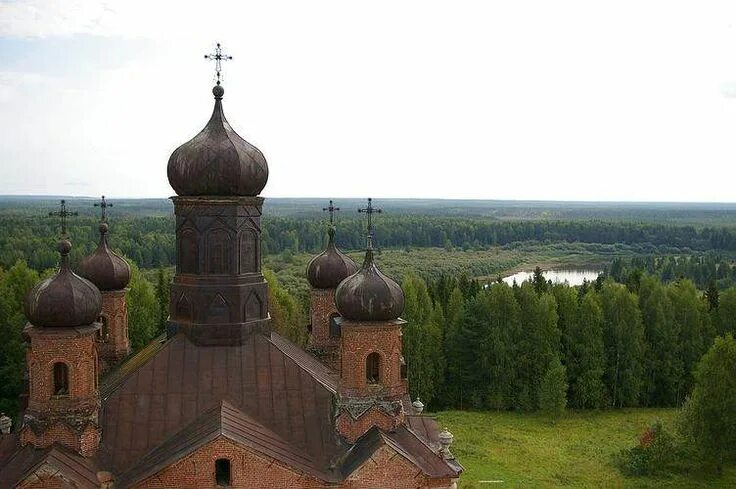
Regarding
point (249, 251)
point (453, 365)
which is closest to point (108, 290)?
point (249, 251)

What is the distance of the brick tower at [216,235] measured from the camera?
15.8 m

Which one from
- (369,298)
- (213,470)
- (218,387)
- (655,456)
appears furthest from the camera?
(655,456)

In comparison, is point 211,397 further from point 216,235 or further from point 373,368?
point 216,235

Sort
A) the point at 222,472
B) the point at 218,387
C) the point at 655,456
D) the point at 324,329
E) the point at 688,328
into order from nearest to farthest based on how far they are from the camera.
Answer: the point at 222,472 → the point at 218,387 → the point at 324,329 → the point at 655,456 → the point at 688,328

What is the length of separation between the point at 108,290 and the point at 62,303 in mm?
6431

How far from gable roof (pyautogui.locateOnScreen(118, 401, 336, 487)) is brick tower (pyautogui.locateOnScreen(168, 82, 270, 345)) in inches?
83.0

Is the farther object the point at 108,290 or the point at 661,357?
the point at 661,357

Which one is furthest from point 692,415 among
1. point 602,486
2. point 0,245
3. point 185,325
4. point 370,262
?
point 0,245

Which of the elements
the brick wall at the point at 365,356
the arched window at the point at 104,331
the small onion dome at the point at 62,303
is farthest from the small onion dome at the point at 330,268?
the small onion dome at the point at 62,303

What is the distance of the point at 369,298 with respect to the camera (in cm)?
1444

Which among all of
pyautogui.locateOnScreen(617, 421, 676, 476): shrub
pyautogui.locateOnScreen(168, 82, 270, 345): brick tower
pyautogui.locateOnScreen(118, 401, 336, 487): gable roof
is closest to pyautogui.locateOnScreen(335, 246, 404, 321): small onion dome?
pyautogui.locateOnScreen(168, 82, 270, 345): brick tower

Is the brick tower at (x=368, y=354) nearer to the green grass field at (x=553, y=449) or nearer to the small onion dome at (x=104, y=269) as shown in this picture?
the small onion dome at (x=104, y=269)

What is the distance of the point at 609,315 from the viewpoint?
4228 cm

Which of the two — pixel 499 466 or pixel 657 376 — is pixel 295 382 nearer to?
pixel 499 466
